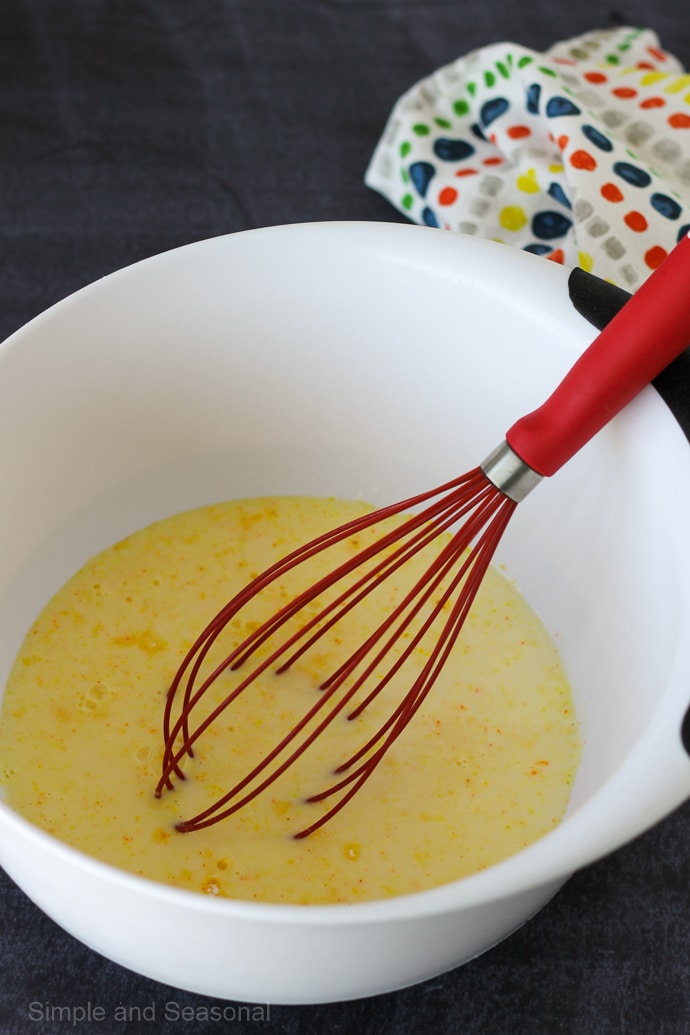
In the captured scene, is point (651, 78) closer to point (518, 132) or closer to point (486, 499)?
point (518, 132)

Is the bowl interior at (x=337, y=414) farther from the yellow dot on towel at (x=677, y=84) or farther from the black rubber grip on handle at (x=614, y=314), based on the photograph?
the yellow dot on towel at (x=677, y=84)

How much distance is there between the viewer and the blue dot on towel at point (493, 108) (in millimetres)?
1007

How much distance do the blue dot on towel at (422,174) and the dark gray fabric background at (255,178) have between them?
0.17 feet

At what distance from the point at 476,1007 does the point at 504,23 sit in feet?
3.48

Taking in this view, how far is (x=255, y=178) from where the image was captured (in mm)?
1073

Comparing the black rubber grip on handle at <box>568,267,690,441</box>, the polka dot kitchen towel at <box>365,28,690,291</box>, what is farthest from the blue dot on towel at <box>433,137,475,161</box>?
the black rubber grip on handle at <box>568,267,690,441</box>

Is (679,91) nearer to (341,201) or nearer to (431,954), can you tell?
(341,201)

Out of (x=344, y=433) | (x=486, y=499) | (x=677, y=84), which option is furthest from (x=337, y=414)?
(x=677, y=84)

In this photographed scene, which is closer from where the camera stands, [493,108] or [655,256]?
[655,256]

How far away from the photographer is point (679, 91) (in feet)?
3.32

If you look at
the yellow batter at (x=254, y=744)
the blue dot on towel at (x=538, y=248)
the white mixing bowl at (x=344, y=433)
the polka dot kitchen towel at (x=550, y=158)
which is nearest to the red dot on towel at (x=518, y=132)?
the polka dot kitchen towel at (x=550, y=158)

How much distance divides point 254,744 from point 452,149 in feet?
1.96

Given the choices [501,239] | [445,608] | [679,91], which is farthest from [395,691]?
[679,91]

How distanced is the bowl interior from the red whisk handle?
0.12ft
